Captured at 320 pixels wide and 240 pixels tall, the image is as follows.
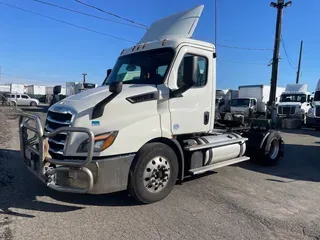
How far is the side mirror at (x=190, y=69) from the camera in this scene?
15.1ft

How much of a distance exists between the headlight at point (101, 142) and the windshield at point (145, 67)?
1.44 m

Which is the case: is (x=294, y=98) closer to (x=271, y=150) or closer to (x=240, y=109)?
(x=240, y=109)

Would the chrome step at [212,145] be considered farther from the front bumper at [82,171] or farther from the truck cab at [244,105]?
the truck cab at [244,105]

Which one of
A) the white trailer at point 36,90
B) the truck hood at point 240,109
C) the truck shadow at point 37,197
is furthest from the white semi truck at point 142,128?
the white trailer at point 36,90

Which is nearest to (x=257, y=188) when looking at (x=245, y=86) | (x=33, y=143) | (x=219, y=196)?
(x=219, y=196)

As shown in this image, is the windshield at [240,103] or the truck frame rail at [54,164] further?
the windshield at [240,103]

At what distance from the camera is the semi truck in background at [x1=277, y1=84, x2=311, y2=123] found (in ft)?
76.4

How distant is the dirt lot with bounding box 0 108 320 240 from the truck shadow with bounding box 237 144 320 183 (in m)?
0.34

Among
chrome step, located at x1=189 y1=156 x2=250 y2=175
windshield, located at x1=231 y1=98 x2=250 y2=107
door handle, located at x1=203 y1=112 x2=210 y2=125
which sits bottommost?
chrome step, located at x1=189 y1=156 x2=250 y2=175

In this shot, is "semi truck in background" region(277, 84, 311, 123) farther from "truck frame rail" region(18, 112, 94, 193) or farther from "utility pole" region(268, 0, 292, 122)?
"truck frame rail" region(18, 112, 94, 193)

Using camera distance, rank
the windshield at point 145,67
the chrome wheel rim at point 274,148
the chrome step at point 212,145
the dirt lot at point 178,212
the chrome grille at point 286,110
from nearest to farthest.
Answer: the dirt lot at point 178,212 → the windshield at point 145,67 → the chrome step at point 212,145 → the chrome wheel rim at point 274,148 → the chrome grille at point 286,110

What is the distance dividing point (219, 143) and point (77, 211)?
3191 millimetres

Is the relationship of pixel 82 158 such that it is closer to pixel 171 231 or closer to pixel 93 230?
pixel 93 230

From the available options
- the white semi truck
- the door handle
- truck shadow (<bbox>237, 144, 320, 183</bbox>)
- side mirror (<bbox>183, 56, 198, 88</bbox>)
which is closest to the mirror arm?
the white semi truck
